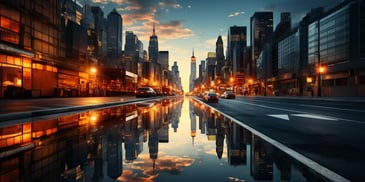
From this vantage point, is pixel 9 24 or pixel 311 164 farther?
pixel 9 24

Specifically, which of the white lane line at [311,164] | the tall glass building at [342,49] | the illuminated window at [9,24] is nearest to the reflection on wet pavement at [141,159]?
the white lane line at [311,164]

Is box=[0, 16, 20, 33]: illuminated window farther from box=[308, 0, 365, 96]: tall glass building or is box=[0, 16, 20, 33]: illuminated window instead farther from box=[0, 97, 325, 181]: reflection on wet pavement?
box=[308, 0, 365, 96]: tall glass building

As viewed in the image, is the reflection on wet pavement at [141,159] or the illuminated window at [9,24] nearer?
the reflection on wet pavement at [141,159]

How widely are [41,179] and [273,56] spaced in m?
119

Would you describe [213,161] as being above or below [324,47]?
Result: below

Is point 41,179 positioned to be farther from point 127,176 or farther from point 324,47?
point 324,47

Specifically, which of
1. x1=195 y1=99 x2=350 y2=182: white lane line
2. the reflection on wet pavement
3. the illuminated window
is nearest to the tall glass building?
x1=195 y1=99 x2=350 y2=182: white lane line

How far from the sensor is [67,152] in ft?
16.1

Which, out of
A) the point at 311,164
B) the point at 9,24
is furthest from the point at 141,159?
the point at 9,24

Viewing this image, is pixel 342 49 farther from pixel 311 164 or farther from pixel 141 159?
pixel 141 159

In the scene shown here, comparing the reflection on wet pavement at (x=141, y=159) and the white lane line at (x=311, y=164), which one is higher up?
the white lane line at (x=311, y=164)

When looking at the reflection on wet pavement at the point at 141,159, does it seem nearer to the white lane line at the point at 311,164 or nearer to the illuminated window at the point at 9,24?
the white lane line at the point at 311,164

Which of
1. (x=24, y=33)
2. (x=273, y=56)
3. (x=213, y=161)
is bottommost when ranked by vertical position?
(x=213, y=161)

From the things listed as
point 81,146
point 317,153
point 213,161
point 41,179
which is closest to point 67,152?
point 81,146
